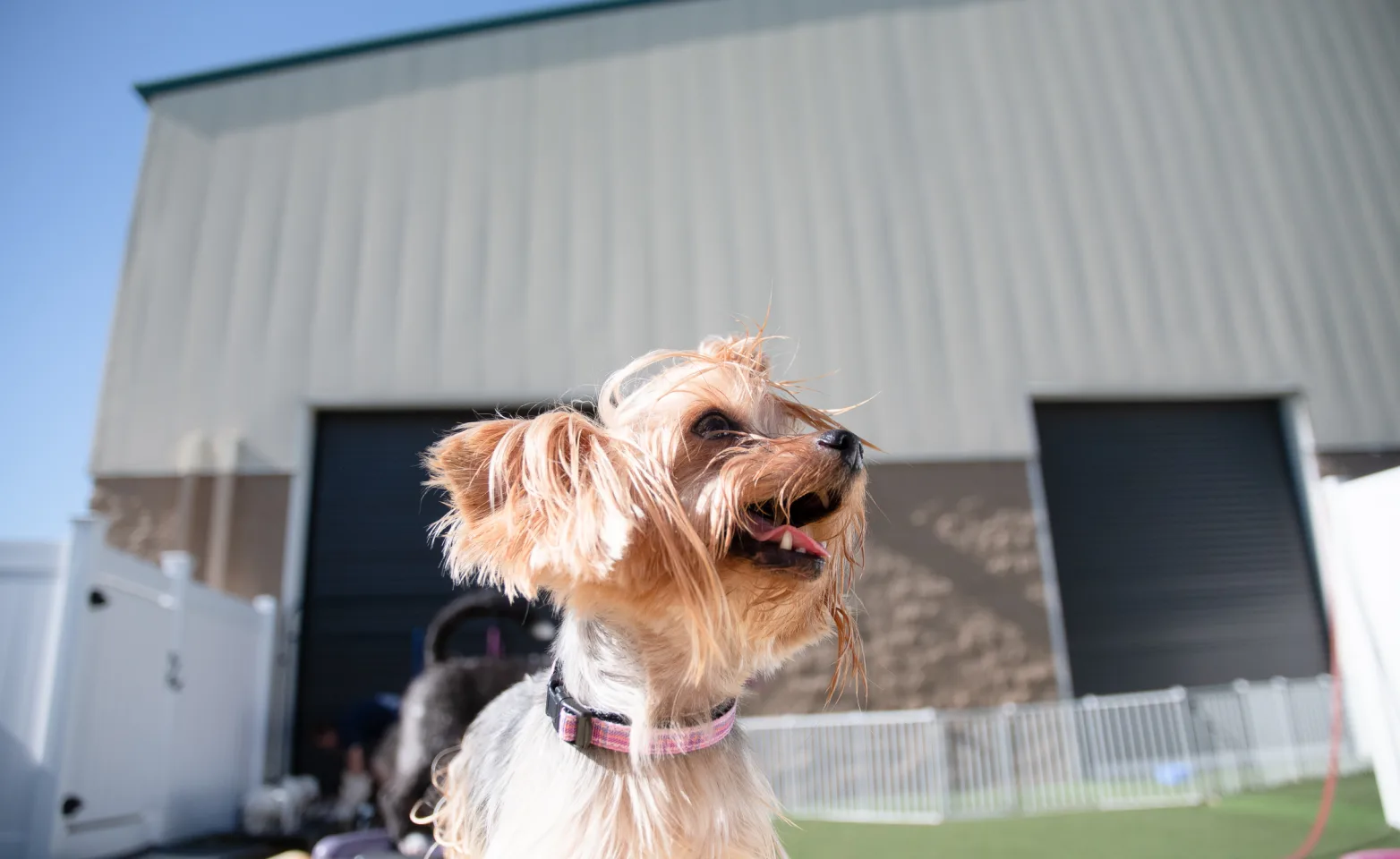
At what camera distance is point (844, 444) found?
1949mm

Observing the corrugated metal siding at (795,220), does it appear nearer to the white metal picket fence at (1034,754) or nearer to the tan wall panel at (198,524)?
the tan wall panel at (198,524)

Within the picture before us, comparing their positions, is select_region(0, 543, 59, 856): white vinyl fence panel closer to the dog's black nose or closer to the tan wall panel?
the dog's black nose

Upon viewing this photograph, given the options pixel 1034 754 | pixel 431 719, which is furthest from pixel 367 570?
pixel 1034 754

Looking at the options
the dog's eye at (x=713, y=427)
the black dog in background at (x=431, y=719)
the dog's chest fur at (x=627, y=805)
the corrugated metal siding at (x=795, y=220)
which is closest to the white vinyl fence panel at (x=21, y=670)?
the black dog in background at (x=431, y=719)

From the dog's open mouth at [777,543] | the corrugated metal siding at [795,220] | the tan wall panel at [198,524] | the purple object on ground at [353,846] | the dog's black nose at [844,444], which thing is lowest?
the purple object on ground at [353,846]

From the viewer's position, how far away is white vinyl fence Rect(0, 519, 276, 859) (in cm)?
413

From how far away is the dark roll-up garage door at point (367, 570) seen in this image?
881 cm

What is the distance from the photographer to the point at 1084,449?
33.6 feet

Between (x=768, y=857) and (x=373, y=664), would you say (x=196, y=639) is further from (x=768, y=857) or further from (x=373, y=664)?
(x=768, y=857)

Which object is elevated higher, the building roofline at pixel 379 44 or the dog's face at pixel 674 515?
the building roofline at pixel 379 44

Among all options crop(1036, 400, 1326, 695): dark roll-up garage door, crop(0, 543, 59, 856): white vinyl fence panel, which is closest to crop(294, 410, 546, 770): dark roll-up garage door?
crop(0, 543, 59, 856): white vinyl fence panel

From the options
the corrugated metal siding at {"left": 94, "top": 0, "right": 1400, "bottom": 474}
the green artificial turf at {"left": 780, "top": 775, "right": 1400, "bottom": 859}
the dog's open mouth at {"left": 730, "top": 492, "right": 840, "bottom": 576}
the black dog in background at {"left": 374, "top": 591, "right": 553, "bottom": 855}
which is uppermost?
the corrugated metal siding at {"left": 94, "top": 0, "right": 1400, "bottom": 474}

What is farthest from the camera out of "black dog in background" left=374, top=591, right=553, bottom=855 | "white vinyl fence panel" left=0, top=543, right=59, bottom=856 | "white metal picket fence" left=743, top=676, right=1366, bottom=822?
"white metal picket fence" left=743, top=676, right=1366, bottom=822

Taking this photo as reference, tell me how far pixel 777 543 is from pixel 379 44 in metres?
10.6
